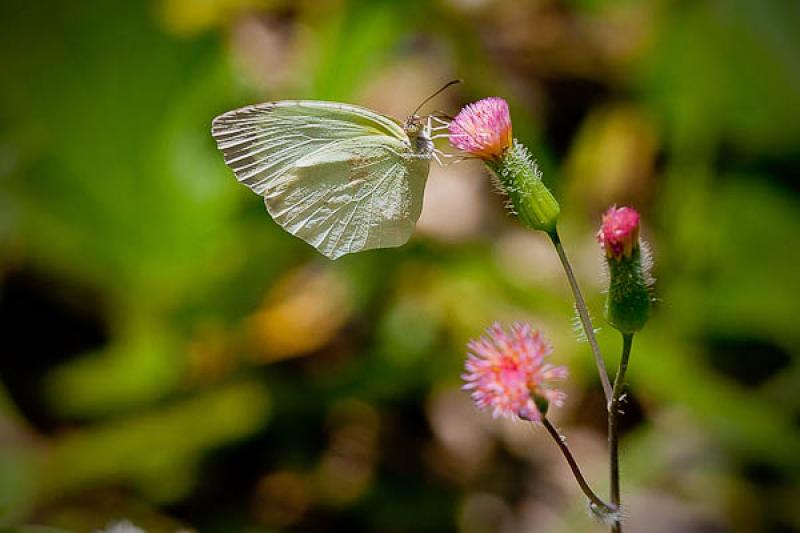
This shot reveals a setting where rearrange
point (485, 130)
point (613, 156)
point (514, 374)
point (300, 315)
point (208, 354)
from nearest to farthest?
point (514, 374) → point (485, 130) → point (208, 354) → point (300, 315) → point (613, 156)

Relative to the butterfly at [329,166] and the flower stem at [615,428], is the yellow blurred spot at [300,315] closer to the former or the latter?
the butterfly at [329,166]

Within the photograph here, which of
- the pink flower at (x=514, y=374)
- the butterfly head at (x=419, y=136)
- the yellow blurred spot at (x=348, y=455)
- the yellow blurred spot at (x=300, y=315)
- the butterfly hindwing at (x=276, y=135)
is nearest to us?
the pink flower at (x=514, y=374)

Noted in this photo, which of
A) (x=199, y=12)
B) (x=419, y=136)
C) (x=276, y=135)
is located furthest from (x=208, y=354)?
(x=419, y=136)

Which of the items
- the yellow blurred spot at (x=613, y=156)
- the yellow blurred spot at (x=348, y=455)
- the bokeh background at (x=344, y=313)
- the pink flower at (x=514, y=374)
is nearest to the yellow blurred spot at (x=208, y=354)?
the bokeh background at (x=344, y=313)

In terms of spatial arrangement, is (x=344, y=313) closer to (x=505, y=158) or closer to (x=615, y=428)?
(x=505, y=158)

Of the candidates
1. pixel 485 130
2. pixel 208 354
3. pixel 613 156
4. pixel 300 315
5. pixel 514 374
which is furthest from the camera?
pixel 613 156

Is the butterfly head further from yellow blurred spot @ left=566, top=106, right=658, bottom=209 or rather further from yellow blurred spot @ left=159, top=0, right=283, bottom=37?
yellow blurred spot @ left=566, top=106, right=658, bottom=209

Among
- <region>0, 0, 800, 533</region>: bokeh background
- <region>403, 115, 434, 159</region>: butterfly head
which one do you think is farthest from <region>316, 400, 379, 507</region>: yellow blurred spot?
<region>403, 115, 434, 159</region>: butterfly head

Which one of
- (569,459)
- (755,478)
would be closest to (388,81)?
(755,478)
